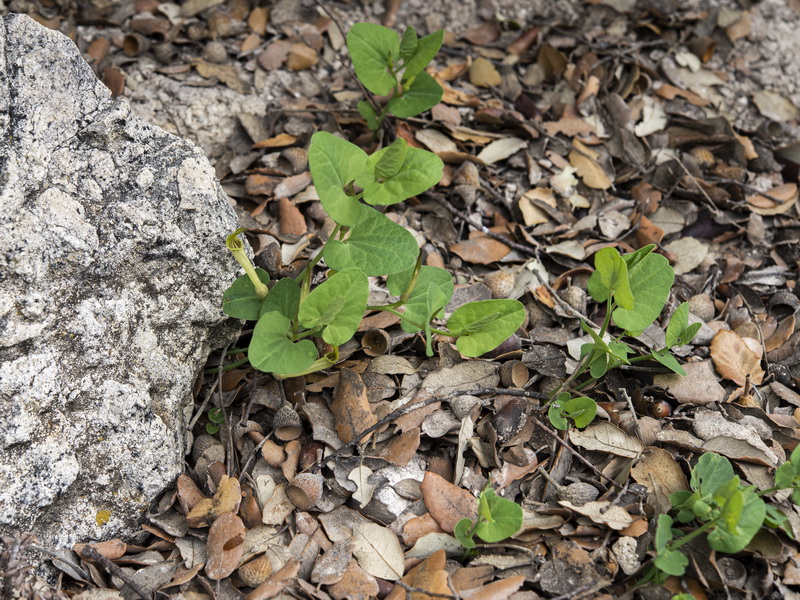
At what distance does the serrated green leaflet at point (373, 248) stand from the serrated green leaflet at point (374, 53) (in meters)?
0.77

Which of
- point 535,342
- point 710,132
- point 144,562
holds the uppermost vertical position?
point 710,132

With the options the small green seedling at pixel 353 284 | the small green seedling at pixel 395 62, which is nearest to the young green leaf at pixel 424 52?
the small green seedling at pixel 395 62

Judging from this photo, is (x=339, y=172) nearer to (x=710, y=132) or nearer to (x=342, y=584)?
(x=342, y=584)

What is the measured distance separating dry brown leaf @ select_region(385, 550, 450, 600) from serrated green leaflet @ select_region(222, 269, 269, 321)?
2.79ft

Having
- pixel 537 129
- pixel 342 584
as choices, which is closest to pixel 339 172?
pixel 342 584

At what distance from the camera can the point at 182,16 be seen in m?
3.27

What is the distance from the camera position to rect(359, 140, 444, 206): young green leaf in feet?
6.06

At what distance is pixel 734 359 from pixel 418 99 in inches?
58.4

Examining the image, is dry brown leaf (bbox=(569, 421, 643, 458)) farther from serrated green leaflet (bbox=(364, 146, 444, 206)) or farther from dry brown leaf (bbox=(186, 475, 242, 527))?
dry brown leaf (bbox=(186, 475, 242, 527))

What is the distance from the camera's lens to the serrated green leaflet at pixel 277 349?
6.07 feet

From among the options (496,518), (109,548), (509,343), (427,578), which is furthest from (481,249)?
(109,548)

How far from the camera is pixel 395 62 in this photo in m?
2.52

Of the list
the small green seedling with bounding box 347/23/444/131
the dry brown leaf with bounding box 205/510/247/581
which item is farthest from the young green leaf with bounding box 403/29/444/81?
the dry brown leaf with bounding box 205/510/247/581

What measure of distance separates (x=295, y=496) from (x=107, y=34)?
2.39 meters
